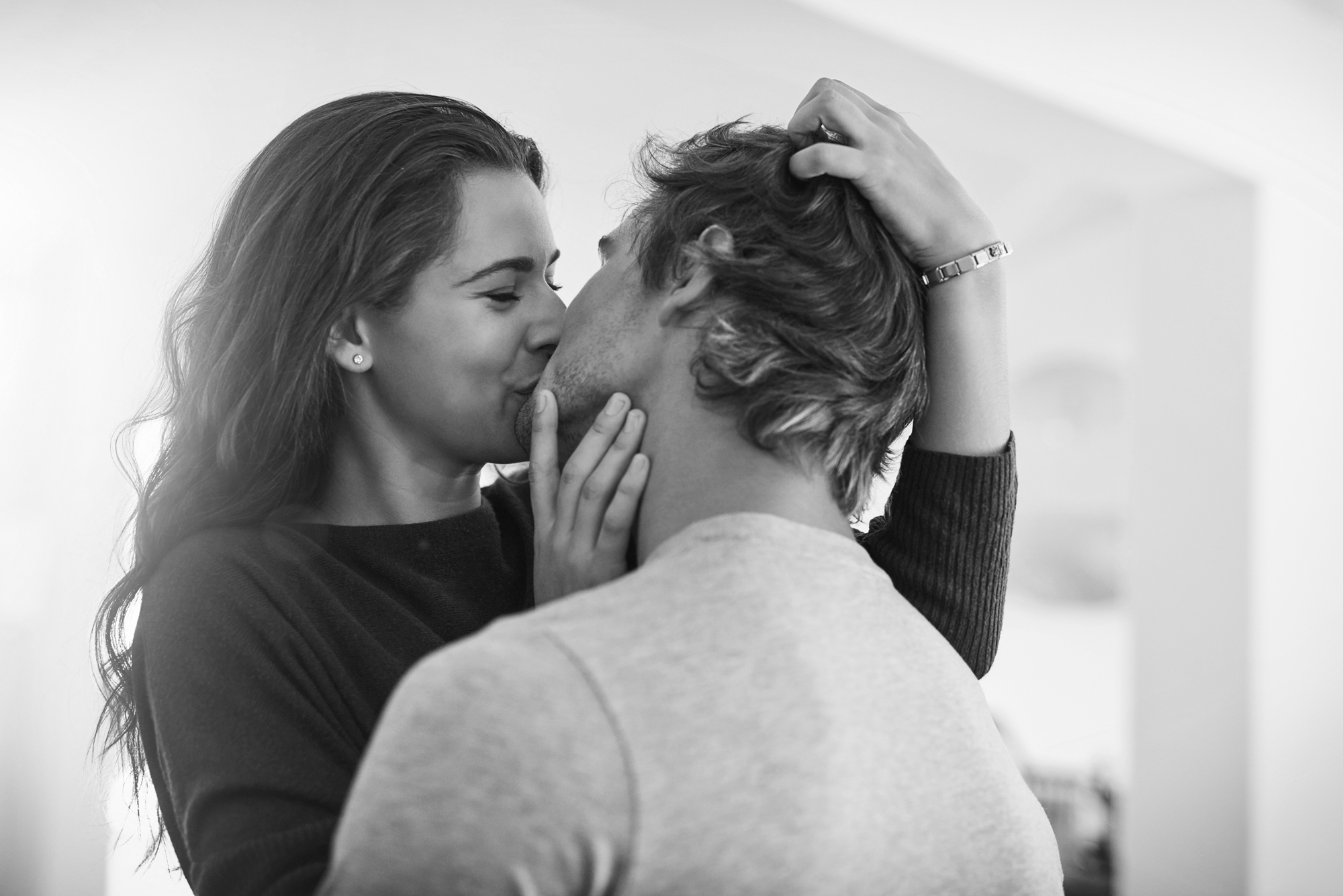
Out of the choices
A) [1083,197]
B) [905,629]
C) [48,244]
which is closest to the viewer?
[905,629]

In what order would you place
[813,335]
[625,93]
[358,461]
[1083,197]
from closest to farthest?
[813,335], [358,461], [625,93], [1083,197]

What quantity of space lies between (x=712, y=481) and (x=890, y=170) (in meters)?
0.37

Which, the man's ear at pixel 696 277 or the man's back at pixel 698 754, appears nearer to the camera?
the man's back at pixel 698 754

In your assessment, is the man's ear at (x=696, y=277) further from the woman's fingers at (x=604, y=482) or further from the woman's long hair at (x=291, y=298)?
the woman's long hair at (x=291, y=298)

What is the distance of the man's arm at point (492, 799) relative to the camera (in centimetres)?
80

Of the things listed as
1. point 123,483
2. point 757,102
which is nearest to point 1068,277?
point 757,102

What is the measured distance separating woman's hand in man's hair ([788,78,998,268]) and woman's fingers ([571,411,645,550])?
0.30 metres

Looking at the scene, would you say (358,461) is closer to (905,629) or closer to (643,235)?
(643,235)

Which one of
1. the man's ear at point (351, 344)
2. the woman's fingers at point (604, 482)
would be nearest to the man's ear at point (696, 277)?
the woman's fingers at point (604, 482)

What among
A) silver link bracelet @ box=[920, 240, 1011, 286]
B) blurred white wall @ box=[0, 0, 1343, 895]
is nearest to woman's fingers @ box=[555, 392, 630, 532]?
silver link bracelet @ box=[920, 240, 1011, 286]

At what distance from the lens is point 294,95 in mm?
3053

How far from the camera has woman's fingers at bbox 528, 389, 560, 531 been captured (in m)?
1.28

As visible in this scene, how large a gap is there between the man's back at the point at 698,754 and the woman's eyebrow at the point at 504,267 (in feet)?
1.81

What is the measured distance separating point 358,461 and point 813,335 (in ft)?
2.13
